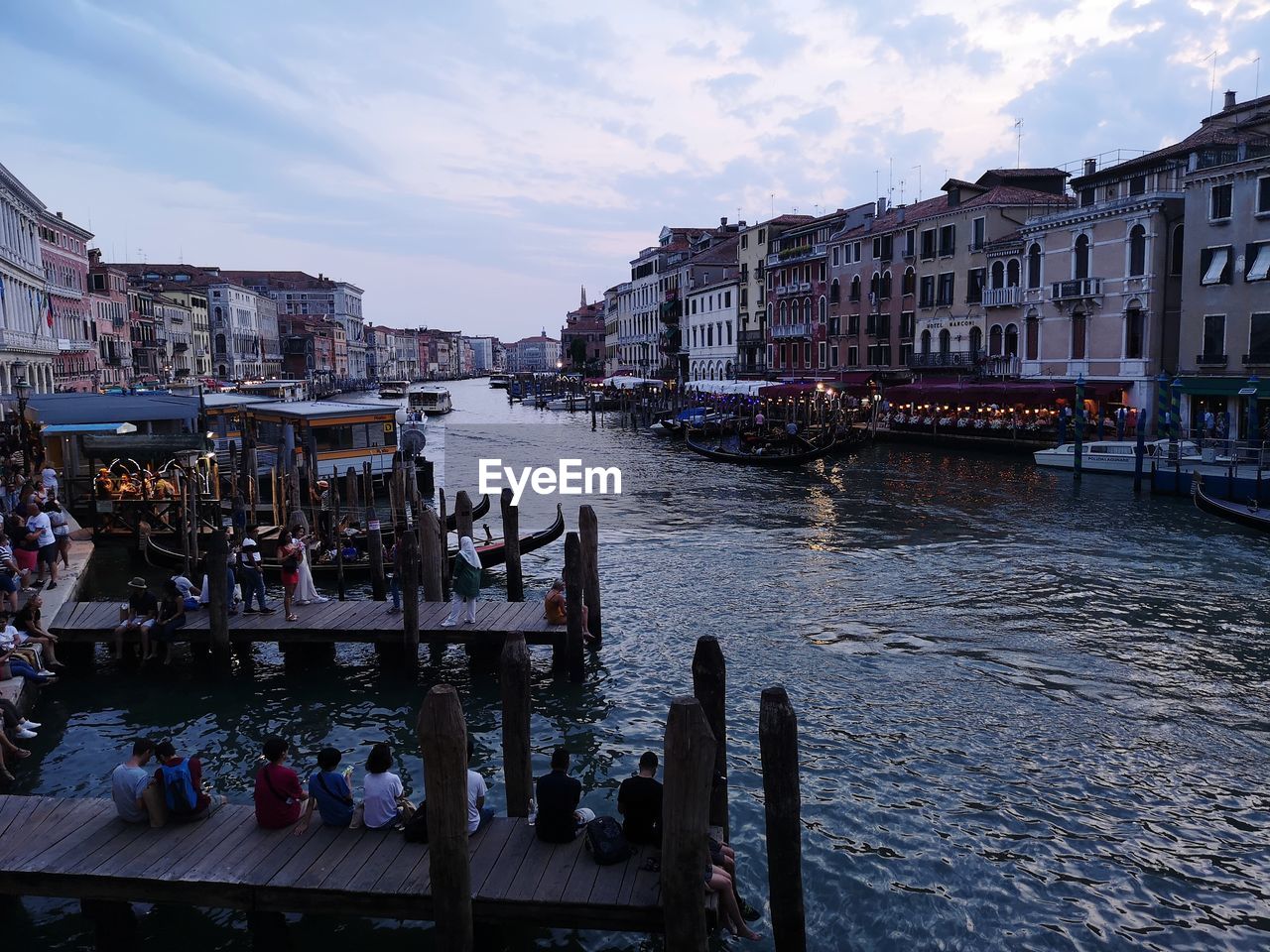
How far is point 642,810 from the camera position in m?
6.89

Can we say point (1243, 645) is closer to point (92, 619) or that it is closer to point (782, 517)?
point (782, 517)

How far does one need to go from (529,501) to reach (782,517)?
8.73 meters

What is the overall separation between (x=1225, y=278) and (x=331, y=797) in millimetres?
33980

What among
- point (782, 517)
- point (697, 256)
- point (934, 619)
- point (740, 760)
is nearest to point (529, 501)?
point (782, 517)

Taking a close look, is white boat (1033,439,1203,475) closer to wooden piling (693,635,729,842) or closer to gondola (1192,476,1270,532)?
gondola (1192,476,1270,532)

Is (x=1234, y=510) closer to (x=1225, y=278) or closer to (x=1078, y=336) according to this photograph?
(x=1225, y=278)

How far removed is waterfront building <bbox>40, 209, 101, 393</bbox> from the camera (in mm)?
55781

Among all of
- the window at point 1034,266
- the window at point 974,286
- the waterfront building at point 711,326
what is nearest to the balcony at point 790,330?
the waterfront building at point 711,326

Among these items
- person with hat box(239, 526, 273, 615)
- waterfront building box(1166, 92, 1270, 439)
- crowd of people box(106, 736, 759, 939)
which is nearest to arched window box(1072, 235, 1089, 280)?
waterfront building box(1166, 92, 1270, 439)

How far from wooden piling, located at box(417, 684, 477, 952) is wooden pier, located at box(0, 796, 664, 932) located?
187 mm

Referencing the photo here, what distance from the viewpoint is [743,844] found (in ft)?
29.1

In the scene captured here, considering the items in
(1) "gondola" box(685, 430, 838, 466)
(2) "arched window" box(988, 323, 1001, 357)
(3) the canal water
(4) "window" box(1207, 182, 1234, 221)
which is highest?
(4) "window" box(1207, 182, 1234, 221)

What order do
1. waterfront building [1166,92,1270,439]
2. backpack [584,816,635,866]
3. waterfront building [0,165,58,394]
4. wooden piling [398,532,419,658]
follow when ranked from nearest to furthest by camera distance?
backpack [584,816,635,866] → wooden piling [398,532,419,658] → waterfront building [1166,92,1270,439] → waterfront building [0,165,58,394]
